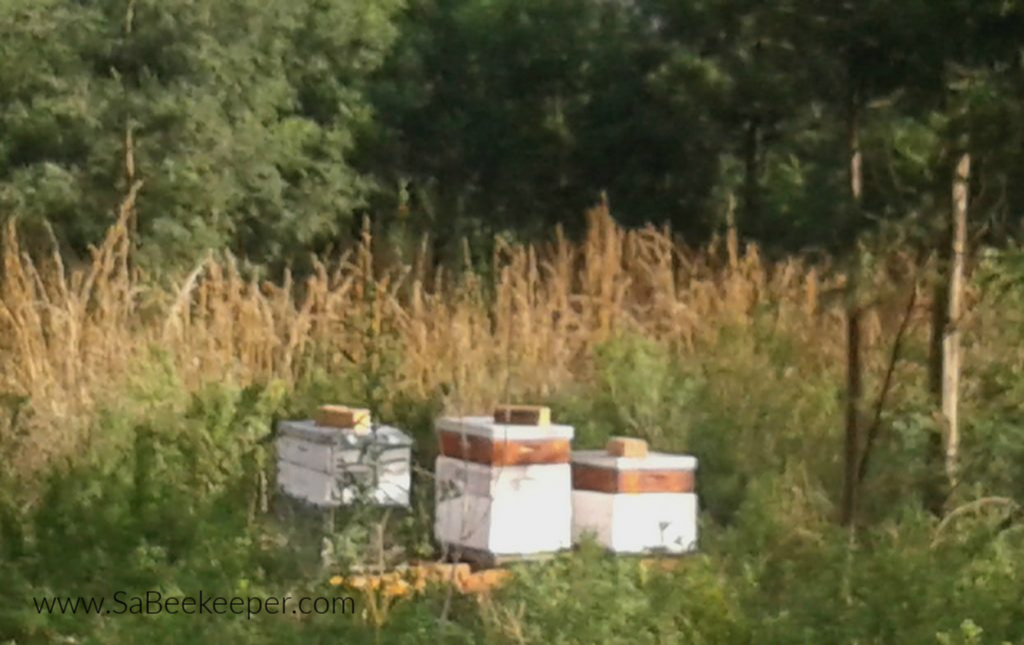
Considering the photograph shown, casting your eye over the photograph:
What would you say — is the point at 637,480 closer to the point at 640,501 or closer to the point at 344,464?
the point at 640,501

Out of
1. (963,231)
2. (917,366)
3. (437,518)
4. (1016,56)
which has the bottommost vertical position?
(437,518)

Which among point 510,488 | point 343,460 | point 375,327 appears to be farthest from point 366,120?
point 510,488

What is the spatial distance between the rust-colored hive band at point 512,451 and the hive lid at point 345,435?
0.24 m

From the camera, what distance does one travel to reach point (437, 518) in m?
4.73

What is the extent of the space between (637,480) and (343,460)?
2.90ft

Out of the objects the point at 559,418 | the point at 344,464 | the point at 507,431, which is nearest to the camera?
the point at 507,431

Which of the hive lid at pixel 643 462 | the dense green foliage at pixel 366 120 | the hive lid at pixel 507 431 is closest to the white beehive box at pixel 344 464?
the hive lid at pixel 507 431

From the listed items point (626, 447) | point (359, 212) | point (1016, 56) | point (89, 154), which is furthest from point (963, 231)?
point (359, 212)

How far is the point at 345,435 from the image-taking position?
185 inches

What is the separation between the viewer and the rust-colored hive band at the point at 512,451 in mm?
4473

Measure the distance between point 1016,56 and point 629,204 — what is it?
689 centimetres

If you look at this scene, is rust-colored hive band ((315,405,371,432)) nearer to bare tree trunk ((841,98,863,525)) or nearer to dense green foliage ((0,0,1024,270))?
bare tree trunk ((841,98,863,525))

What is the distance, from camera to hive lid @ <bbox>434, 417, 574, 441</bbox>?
4461mm

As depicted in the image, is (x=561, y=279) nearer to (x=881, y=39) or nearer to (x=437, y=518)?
(x=437, y=518)
